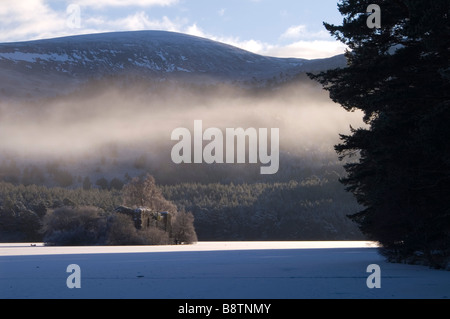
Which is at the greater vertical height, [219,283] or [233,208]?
[219,283]

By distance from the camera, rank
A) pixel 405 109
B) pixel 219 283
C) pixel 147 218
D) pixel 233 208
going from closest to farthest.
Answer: pixel 219 283 < pixel 405 109 < pixel 147 218 < pixel 233 208

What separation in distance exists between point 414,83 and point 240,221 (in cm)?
13948

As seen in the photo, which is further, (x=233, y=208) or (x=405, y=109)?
(x=233, y=208)

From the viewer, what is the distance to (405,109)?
81.0ft

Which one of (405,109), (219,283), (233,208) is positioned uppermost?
(405,109)

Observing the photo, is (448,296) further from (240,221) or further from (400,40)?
(240,221)

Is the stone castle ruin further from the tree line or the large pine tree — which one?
the large pine tree

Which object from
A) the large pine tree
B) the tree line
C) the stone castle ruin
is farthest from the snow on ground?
the tree line

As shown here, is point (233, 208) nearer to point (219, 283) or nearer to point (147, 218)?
point (147, 218)

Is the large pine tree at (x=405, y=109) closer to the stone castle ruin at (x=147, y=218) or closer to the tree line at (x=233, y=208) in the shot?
the stone castle ruin at (x=147, y=218)

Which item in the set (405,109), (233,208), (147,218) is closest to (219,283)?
(405,109)

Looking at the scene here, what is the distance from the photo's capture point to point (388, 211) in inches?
1141

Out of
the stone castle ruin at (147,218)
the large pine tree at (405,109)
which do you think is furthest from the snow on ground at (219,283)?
the stone castle ruin at (147,218)

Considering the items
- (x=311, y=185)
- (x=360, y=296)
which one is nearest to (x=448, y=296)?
(x=360, y=296)
